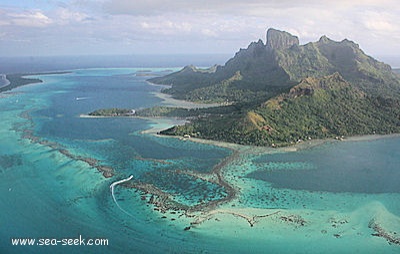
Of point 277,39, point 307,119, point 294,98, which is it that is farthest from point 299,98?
point 277,39

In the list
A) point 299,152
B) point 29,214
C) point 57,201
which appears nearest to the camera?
point 29,214

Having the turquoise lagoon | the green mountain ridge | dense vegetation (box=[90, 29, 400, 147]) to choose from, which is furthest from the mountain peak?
the turquoise lagoon

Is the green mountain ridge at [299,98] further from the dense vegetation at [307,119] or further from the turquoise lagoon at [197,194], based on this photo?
the turquoise lagoon at [197,194]

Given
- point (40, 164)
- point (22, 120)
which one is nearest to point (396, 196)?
point (40, 164)

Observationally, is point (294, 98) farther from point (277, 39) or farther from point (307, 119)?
point (277, 39)

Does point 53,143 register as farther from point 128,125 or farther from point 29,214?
point 29,214

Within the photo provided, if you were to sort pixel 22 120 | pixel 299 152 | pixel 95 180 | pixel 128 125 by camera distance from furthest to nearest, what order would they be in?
pixel 22 120, pixel 128 125, pixel 299 152, pixel 95 180

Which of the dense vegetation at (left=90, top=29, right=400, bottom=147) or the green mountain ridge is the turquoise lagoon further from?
the dense vegetation at (left=90, top=29, right=400, bottom=147)
